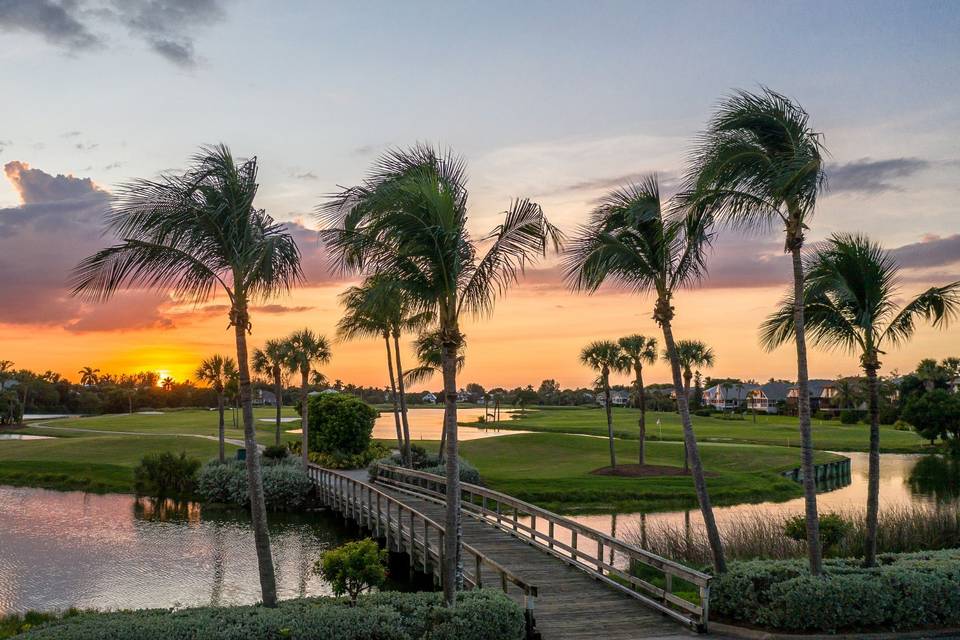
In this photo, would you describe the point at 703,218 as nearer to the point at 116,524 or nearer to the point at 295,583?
the point at 295,583

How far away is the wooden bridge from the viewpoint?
14.2 metres

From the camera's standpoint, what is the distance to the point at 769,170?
1520cm

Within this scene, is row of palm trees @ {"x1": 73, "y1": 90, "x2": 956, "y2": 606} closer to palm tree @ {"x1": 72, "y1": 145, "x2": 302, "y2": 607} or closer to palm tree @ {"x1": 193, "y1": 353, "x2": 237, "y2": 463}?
palm tree @ {"x1": 72, "y1": 145, "x2": 302, "y2": 607}

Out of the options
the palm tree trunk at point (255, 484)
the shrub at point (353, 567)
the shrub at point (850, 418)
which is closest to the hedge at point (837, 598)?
the shrub at point (353, 567)

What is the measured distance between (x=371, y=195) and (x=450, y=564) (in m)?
7.15

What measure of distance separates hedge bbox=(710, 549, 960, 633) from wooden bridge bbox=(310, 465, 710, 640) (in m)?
0.78

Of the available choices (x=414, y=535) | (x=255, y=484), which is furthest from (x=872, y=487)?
(x=255, y=484)

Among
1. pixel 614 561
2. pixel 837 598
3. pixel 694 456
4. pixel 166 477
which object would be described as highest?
pixel 694 456

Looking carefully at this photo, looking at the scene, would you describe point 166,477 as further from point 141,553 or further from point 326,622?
point 326,622

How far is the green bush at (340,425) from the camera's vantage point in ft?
157

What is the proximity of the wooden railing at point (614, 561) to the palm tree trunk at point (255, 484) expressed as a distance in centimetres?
717

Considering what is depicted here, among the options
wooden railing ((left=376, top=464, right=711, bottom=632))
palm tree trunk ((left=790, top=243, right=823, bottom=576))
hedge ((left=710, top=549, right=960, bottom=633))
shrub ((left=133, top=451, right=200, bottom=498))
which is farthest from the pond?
palm tree trunk ((left=790, top=243, right=823, bottom=576))

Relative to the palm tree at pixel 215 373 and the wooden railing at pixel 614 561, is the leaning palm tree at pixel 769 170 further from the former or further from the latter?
the palm tree at pixel 215 373

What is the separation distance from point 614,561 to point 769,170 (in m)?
14.3
